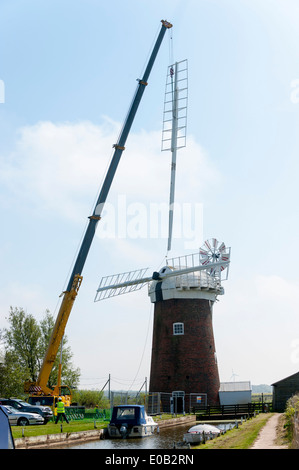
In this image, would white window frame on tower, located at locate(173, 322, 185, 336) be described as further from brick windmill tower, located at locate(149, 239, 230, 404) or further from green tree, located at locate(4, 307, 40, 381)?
green tree, located at locate(4, 307, 40, 381)

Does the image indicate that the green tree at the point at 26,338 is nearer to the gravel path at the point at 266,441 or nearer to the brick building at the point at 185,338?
the brick building at the point at 185,338

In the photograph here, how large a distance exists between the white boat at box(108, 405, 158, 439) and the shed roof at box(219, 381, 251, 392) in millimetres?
21916

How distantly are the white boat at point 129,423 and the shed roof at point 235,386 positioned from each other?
21916 mm

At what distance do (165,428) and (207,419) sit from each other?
9479 millimetres

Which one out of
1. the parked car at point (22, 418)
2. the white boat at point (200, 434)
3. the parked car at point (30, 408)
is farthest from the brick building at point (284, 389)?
the parked car at point (22, 418)

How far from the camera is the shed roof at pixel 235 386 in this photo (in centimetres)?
5016

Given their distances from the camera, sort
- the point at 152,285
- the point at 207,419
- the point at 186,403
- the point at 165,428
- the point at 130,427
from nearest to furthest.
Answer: the point at 130,427, the point at 165,428, the point at 207,419, the point at 186,403, the point at 152,285

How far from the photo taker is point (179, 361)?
47.2 m

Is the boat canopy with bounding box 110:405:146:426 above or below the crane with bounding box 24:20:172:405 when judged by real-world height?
below

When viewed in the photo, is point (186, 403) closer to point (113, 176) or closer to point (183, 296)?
point (183, 296)

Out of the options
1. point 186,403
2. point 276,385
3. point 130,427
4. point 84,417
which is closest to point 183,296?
point 186,403

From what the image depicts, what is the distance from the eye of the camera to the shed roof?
50156 millimetres

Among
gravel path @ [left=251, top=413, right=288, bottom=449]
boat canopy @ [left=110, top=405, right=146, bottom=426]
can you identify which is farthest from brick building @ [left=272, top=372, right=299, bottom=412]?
gravel path @ [left=251, top=413, right=288, bottom=449]

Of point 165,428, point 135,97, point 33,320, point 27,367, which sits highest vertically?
point 135,97
